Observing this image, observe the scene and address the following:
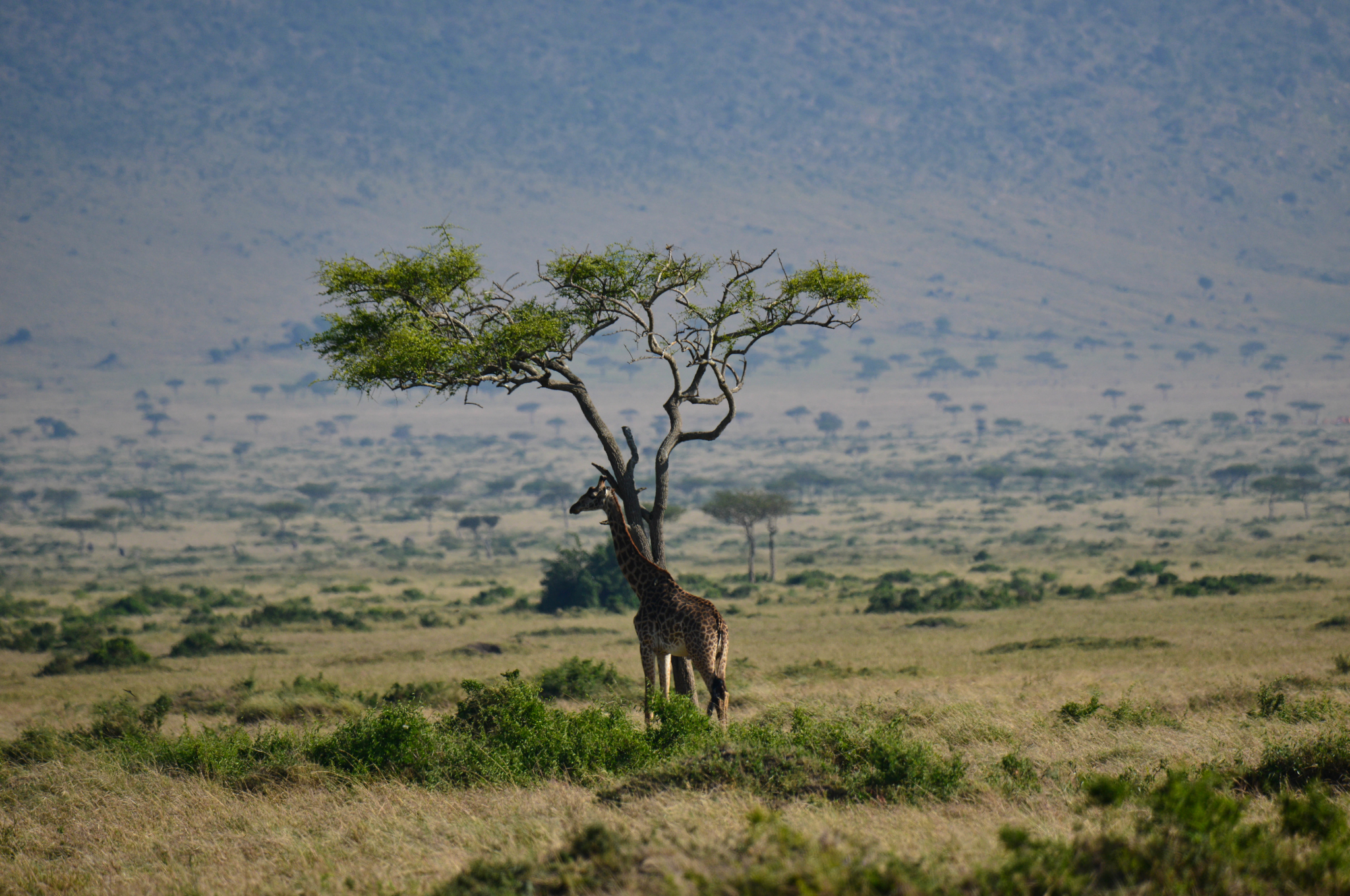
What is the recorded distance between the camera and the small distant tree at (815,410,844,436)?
553 feet

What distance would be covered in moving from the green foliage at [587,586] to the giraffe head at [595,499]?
86.5ft

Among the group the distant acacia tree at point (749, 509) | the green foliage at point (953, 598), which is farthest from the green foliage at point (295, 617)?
the distant acacia tree at point (749, 509)

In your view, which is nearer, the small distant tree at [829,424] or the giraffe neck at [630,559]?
the giraffe neck at [630,559]

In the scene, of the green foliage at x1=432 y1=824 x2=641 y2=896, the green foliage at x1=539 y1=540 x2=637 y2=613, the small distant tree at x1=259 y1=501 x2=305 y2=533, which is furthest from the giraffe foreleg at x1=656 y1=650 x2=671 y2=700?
the small distant tree at x1=259 y1=501 x2=305 y2=533

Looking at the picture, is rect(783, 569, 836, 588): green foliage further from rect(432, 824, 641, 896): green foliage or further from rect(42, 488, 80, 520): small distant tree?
rect(42, 488, 80, 520): small distant tree

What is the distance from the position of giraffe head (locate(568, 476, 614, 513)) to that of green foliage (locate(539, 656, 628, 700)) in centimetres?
640

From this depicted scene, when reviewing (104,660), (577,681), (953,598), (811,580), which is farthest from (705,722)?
(811,580)

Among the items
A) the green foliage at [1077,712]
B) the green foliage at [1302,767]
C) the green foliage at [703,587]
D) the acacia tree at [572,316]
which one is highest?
the acacia tree at [572,316]

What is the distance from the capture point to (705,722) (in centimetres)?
1017

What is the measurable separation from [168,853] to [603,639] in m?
23.5

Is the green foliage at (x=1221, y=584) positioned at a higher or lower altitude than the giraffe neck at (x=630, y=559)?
lower

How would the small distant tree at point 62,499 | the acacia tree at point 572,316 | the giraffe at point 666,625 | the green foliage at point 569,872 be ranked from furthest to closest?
1. the small distant tree at point 62,499
2. the acacia tree at point 572,316
3. the giraffe at point 666,625
4. the green foliage at point 569,872

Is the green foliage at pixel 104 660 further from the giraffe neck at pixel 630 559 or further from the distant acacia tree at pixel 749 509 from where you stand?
the distant acacia tree at pixel 749 509

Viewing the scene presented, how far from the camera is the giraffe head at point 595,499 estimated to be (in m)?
12.5
